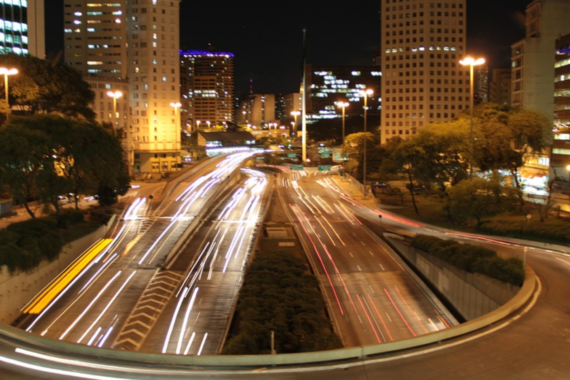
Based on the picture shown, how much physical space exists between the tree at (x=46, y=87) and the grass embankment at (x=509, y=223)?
3318 cm

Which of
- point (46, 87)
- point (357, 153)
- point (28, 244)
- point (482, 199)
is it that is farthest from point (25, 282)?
point (357, 153)

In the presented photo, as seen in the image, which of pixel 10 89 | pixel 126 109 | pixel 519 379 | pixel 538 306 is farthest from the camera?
pixel 126 109

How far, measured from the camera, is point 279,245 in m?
36.9

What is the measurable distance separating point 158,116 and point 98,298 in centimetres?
8009

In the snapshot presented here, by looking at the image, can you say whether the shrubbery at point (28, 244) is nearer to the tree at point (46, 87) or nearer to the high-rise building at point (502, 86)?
the tree at point (46, 87)

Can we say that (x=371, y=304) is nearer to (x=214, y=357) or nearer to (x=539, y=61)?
(x=214, y=357)

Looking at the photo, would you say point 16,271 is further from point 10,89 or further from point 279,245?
point 10,89

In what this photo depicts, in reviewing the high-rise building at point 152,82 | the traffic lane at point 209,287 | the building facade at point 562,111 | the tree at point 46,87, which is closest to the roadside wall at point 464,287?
the traffic lane at point 209,287

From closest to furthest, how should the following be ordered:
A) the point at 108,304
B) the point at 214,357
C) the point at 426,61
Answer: the point at 214,357
the point at 108,304
the point at 426,61

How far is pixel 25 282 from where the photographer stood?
26.8 metres

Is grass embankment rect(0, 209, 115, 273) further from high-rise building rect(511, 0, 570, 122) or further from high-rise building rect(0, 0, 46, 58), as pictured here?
high-rise building rect(511, 0, 570, 122)

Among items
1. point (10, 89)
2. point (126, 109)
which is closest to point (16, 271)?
point (10, 89)

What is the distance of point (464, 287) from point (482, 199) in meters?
12.5

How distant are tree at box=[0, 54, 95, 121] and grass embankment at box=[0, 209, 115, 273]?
18.5m
